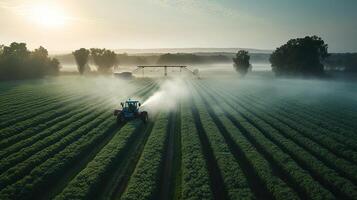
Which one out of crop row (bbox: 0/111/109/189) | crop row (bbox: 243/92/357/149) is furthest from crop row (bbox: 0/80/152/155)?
crop row (bbox: 243/92/357/149)

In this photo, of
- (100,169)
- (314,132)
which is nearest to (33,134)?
(100,169)

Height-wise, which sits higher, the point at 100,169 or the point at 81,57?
the point at 81,57

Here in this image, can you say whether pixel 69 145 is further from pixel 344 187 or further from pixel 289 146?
pixel 344 187

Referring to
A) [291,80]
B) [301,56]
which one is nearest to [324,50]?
[301,56]

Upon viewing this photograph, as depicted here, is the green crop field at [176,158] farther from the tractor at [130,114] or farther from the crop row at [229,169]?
the tractor at [130,114]

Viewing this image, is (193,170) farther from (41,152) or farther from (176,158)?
(41,152)

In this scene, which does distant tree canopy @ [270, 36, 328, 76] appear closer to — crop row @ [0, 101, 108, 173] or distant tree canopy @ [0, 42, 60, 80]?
crop row @ [0, 101, 108, 173]

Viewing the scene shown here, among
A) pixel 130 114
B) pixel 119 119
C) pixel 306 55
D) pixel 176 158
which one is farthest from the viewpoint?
pixel 306 55
